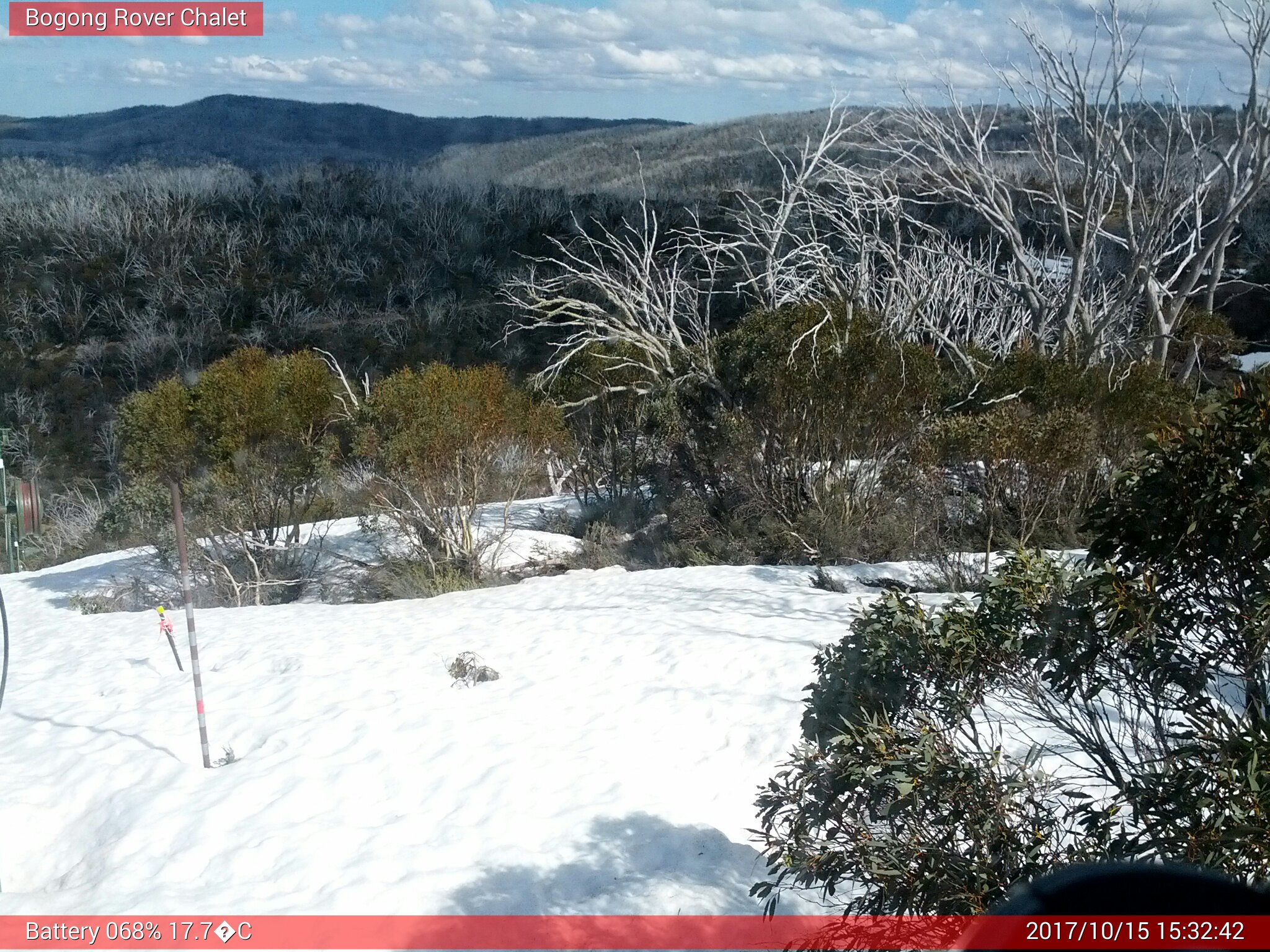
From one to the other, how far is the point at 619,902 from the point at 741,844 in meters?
0.73

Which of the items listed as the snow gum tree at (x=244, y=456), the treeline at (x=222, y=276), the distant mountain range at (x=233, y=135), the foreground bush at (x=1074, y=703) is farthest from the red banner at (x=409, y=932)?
the distant mountain range at (x=233, y=135)

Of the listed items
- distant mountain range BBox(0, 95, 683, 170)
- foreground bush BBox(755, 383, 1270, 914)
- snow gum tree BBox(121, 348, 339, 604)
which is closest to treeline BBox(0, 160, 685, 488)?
distant mountain range BBox(0, 95, 683, 170)

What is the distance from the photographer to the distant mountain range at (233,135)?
38219 millimetres

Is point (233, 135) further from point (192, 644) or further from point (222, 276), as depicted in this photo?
point (192, 644)

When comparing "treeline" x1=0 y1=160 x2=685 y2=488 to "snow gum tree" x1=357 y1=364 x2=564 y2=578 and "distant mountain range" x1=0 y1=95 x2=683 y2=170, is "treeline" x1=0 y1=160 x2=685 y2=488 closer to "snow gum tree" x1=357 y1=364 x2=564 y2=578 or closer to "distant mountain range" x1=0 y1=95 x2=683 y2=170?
"distant mountain range" x1=0 y1=95 x2=683 y2=170

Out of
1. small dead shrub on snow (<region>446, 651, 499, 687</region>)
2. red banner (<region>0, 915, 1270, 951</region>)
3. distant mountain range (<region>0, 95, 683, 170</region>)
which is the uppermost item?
distant mountain range (<region>0, 95, 683, 170</region>)

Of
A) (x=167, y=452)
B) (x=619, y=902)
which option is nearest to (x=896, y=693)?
(x=619, y=902)

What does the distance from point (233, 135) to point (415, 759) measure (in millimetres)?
43135

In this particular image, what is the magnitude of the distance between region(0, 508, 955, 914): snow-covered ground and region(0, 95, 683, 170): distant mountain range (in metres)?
32.6

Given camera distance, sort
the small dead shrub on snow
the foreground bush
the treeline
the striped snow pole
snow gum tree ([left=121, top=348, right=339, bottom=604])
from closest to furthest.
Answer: the foreground bush < the striped snow pole < the small dead shrub on snow < snow gum tree ([left=121, top=348, right=339, bottom=604]) < the treeline

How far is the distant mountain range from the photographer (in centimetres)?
3822

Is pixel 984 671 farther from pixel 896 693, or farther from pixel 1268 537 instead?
pixel 1268 537

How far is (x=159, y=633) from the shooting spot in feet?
29.3

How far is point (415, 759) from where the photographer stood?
18.9ft
